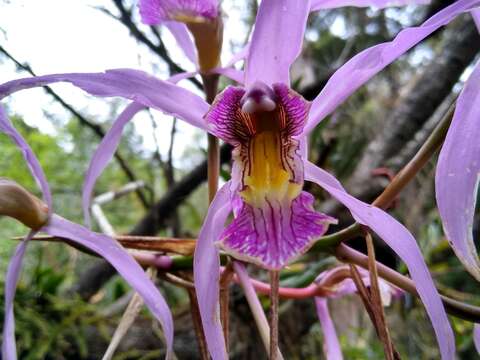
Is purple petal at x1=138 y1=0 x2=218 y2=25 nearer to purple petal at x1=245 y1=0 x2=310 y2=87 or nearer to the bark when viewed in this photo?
purple petal at x1=245 y1=0 x2=310 y2=87

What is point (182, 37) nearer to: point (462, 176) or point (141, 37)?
point (462, 176)

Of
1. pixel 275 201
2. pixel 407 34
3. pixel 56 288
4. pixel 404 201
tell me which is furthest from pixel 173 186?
pixel 407 34

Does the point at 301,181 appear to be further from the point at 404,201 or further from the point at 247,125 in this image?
the point at 404,201

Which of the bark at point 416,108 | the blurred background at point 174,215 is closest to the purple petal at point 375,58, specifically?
the blurred background at point 174,215

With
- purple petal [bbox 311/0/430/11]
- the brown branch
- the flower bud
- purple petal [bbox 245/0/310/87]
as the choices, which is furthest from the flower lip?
the brown branch

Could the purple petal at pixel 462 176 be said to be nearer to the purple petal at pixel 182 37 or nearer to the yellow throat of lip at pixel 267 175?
the yellow throat of lip at pixel 267 175

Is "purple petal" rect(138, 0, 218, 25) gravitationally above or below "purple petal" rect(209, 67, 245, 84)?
above
